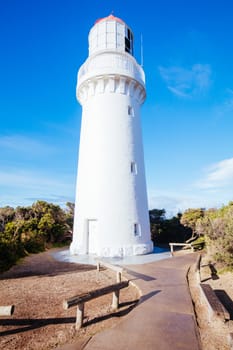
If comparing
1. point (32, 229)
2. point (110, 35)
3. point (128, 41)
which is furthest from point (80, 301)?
point (128, 41)

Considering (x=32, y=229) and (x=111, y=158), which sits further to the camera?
(x=32, y=229)

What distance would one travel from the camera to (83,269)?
8.92 meters

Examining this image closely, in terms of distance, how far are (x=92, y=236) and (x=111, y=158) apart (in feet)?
16.0

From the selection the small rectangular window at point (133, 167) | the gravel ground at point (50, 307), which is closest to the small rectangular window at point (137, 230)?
the small rectangular window at point (133, 167)

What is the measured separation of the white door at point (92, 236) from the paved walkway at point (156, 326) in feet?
20.5

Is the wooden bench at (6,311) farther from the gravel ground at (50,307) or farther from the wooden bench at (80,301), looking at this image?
the wooden bench at (80,301)

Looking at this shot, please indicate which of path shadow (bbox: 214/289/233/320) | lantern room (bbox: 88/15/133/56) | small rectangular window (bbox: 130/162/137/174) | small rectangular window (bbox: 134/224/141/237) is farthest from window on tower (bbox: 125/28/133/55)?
path shadow (bbox: 214/289/233/320)

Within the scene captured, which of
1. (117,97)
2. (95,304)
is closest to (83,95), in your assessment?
(117,97)

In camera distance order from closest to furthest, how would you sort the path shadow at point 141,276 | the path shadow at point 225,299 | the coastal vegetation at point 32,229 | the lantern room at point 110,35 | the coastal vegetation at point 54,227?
the path shadow at point 225,299 < the path shadow at point 141,276 < the coastal vegetation at point 54,227 < the coastal vegetation at point 32,229 < the lantern room at point 110,35

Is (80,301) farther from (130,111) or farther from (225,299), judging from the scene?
(130,111)

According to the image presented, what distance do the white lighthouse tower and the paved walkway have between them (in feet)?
18.9

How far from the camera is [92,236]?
40.8 ft

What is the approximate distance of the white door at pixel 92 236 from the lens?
40.4 ft

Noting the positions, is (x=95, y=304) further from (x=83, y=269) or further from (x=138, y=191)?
(x=138, y=191)
